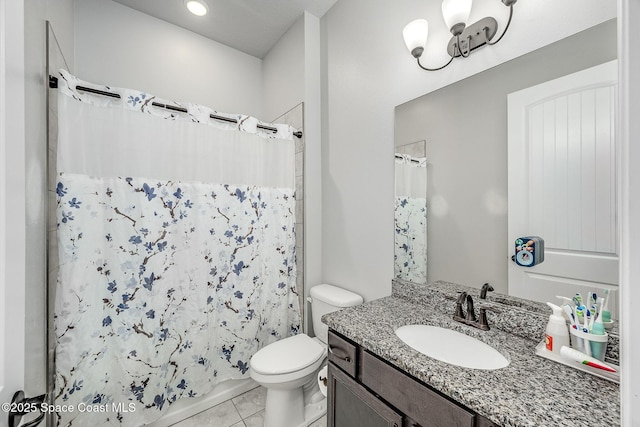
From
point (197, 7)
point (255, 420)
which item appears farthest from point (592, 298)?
point (197, 7)

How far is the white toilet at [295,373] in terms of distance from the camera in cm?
145

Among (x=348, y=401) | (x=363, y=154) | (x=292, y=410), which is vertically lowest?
(x=292, y=410)

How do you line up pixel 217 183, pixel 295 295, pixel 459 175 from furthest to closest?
pixel 295 295, pixel 217 183, pixel 459 175

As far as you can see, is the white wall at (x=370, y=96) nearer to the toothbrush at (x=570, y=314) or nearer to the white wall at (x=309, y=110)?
the white wall at (x=309, y=110)

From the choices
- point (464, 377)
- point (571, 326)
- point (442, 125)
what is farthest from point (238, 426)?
point (442, 125)

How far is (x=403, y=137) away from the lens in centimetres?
148

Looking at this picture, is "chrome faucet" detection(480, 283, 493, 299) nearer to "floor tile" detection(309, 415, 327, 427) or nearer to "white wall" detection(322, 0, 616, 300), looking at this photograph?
"white wall" detection(322, 0, 616, 300)

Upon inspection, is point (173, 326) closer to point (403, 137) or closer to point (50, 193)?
point (50, 193)

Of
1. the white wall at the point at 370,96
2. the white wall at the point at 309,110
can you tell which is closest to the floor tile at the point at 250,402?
the white wall at the point at 309,110

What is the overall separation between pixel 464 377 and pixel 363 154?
1318mm

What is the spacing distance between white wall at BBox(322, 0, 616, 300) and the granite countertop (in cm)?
59

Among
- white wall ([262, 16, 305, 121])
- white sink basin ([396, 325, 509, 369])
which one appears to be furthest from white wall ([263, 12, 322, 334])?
white sink basin ([396, 325, 509, 369])

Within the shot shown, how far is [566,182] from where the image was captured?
931 mm

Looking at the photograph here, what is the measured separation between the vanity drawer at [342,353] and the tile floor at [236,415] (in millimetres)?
861
